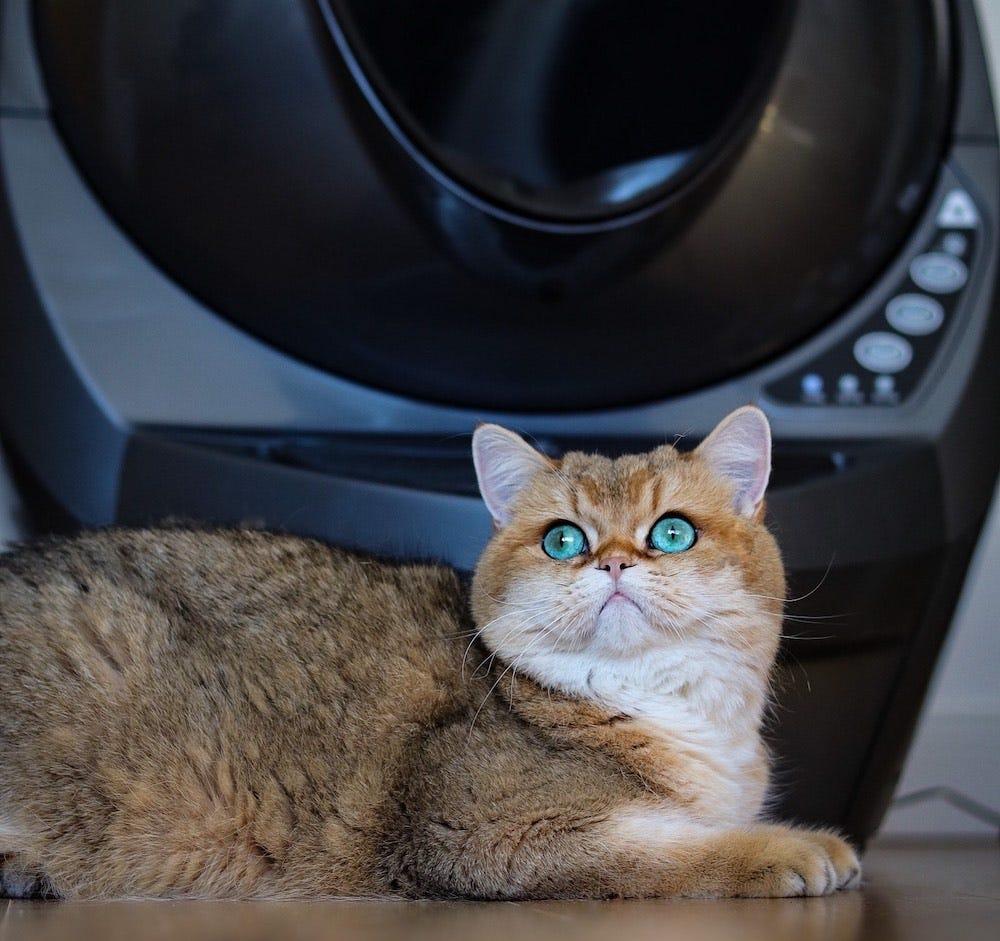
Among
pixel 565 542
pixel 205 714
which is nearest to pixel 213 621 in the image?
pixel 205 714

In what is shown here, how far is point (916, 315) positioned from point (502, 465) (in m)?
0.59

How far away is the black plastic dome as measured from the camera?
1.46 metres

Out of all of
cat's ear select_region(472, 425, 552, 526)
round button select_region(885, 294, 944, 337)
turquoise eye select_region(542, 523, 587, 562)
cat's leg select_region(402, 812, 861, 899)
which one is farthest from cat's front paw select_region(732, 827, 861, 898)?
round button select_region(885, 294, 944, 337)

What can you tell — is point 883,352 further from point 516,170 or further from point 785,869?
point 785,869

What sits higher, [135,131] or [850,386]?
[135,131]

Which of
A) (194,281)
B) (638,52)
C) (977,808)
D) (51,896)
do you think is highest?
(638,52)

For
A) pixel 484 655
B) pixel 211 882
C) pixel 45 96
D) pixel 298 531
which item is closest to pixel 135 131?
pixel 45 96

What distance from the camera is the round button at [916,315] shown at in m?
1.48

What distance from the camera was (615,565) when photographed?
105 centimetres

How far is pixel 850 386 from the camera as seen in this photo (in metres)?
1.48

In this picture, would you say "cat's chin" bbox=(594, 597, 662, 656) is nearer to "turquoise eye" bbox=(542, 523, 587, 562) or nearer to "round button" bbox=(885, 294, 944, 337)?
"turquoise eye" bbox=(542, 523, 587, 562)

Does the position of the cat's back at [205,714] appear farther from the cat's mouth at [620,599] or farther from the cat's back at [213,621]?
the cat's mouth at [620,599]

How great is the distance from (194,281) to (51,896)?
0.75 metres

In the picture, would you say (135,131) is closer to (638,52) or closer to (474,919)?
(638,52)
